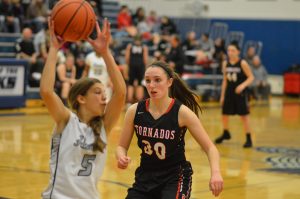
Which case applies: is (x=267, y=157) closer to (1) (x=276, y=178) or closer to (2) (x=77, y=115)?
(1) (x=276, y=178)

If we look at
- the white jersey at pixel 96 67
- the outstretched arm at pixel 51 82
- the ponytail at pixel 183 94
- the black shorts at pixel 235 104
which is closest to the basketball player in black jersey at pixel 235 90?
the black shorts at pixel 235 104

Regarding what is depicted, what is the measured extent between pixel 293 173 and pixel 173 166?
521 centimetres

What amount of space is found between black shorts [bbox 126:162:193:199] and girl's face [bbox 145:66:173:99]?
2.05 feet

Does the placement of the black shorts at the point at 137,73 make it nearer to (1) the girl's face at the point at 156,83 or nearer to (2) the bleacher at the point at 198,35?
(2) the bleacher at the point at 198,35

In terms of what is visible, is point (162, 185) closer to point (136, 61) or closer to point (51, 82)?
point (51, 82)

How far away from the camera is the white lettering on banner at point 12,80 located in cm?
1807

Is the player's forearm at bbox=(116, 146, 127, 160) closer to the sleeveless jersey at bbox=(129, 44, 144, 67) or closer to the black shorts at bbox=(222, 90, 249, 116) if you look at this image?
the black shorts at bbox=(222, 90, 249, 116)

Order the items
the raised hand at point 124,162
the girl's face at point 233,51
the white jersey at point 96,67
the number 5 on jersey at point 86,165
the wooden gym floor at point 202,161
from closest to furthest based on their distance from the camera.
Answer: the number 5 on jersey at point 86,165, the raised hand at point 124,162, the wooden gym floor at point 202,161, the girl's face at point 233,51, the white jersey at point 96,67

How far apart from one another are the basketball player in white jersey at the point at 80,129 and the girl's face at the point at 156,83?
2.26 ft

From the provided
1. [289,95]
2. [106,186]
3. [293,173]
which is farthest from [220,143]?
[289,95]

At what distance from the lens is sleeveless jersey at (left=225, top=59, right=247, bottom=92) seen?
44.3 ft

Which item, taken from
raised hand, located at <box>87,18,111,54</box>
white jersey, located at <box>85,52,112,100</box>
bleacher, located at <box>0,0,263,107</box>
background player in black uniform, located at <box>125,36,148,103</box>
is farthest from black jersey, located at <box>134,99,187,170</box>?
background player in black uniform, located at <box>125,36,148,103</box>

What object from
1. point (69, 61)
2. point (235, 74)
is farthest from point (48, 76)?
point (69, 61)

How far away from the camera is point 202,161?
37.6ft
